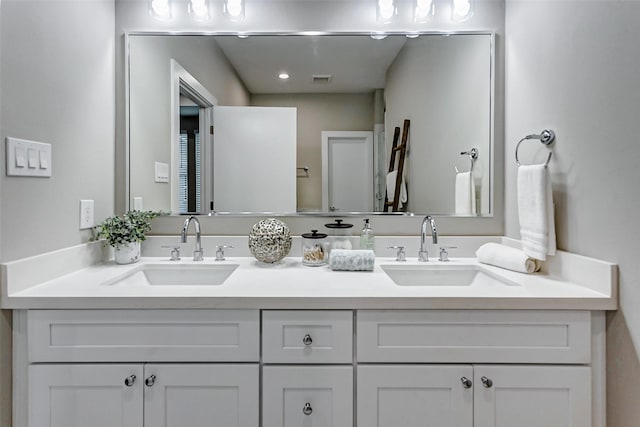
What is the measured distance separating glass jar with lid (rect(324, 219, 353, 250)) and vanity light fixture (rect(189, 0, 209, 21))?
1.17 metres

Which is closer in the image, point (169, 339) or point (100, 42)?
point (169, 339)

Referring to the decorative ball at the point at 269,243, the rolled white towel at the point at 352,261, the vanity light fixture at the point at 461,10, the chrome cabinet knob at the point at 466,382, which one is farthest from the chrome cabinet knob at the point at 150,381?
the vanity light fixture at the point at 461,10

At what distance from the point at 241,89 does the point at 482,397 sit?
1591 millimetres

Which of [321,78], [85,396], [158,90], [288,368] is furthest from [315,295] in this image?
[158,90]

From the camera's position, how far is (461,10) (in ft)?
5.46

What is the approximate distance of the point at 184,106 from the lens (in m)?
1.71

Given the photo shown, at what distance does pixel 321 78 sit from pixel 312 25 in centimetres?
26

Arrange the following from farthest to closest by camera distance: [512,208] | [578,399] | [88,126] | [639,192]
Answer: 1. [512,208]
2. [88,126]
3. [578,399]
4. [639,192]

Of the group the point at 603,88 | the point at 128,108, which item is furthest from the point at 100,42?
the point at 603,88

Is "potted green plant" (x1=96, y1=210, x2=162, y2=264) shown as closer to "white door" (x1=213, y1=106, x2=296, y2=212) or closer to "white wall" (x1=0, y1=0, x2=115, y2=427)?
"white wall" (x1=0, y1=0, x2=115, y2=427)

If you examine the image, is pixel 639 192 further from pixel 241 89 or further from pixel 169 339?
pixel 241 89

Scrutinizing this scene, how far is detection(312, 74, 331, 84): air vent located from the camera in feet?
5.54

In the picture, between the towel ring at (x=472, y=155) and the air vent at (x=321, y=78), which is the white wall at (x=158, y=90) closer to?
the air vent at (x=321, y=78)

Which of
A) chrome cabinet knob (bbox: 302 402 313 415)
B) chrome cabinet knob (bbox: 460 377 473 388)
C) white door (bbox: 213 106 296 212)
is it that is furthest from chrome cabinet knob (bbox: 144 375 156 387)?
chrome cabinet knob (bbox: 460 377 473 388)
